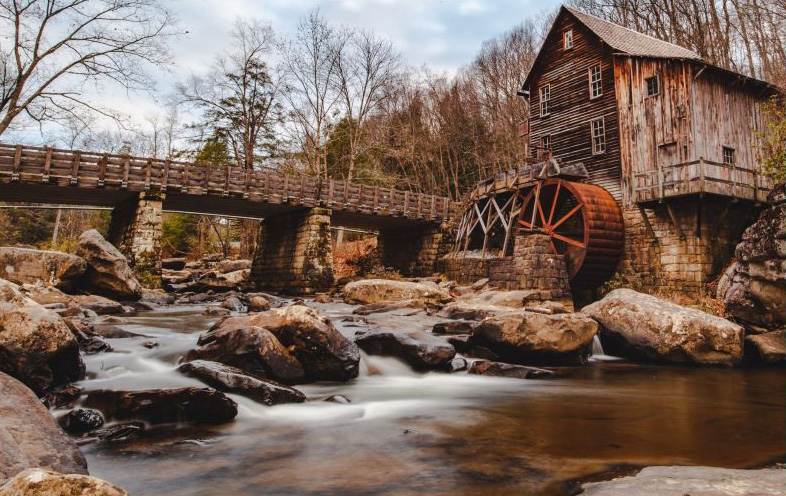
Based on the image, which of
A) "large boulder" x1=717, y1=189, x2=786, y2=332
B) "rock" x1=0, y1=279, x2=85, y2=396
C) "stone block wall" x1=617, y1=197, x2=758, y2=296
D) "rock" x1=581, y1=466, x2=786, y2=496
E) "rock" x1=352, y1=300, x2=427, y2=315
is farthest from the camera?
"stone block wall" x1=617, y1=197, x2=758, y2=296

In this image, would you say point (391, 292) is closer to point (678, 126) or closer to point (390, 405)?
point (390, 405)

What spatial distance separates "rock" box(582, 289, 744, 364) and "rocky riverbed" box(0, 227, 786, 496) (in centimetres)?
2

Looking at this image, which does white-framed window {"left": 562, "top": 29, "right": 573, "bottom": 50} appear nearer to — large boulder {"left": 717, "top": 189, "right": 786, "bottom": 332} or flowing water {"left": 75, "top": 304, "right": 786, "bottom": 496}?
large boulder {"left": 717, "top": 189, "right": 786, "bottom": 332}

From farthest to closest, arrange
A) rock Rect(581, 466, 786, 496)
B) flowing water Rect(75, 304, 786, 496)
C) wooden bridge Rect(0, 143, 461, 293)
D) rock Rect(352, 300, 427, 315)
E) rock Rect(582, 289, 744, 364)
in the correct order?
wooden bridge Rect(0, 143, 461, 293) → rock Rect(352, 300, 427, 315) → rock Rect(582, 289, 744, 364) → flowing water Rect(75, 304, 786, 496) → rock Rect(581, 466, 786, 496)

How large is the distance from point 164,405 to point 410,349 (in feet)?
11.7

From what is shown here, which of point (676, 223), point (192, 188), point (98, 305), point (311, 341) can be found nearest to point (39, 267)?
point (98, 305)

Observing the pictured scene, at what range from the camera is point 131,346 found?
263 inches

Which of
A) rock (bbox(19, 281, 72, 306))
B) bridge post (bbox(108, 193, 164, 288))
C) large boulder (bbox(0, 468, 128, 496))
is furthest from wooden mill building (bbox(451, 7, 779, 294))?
large boulder (bbox(0, 468, 128, 496))

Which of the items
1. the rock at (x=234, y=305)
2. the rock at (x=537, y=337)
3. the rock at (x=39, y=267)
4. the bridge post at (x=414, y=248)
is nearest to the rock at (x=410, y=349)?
the rock at (x=537, y=337)

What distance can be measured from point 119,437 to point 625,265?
16361 millimetres

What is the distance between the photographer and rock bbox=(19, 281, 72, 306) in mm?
10656

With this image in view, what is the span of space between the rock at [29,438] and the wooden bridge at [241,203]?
52.0ft

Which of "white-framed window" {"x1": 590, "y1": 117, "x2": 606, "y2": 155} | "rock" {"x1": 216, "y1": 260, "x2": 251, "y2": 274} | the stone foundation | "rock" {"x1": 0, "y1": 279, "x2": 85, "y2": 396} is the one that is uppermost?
"white-framed window" {"x1": 590, "y1": 117, "x2": 606, "y2": 155}

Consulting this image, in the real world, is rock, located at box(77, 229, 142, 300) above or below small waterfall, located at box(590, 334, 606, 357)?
above
